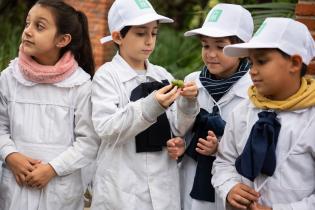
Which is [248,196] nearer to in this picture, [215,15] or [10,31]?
[215,15]

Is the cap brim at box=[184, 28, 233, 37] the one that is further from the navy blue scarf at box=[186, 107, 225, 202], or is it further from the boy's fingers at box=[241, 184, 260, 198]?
the boy's fingers at box=[241, 184, 260, 198]

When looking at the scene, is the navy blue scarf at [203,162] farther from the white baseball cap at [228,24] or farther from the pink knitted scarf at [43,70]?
the pink knitted scarf at [43,70]

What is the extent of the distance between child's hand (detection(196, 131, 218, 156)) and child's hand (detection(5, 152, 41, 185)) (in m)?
0.81

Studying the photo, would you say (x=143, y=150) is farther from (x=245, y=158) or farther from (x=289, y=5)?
(x=289, y=5)

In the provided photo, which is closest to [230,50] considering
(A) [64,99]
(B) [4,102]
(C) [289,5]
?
(A) [64,99]

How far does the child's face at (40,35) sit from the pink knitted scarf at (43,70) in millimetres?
46

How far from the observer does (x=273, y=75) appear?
8.98 feet

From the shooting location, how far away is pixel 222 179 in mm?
2891

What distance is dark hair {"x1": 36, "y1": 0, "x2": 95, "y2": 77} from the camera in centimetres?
331

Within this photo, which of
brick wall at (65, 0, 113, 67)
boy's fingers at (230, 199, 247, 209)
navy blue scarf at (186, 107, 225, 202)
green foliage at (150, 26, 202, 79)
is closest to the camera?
boy's fingers at (230, 199, 247, 209)

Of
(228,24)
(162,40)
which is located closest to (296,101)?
(228,24)

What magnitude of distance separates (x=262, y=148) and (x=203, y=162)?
55cm

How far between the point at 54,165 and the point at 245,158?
0.99 m

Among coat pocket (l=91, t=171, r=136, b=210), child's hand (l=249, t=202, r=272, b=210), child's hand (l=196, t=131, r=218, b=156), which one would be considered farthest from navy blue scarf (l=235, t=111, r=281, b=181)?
coat pocket (l=91, t=171, r=136, b=210)
